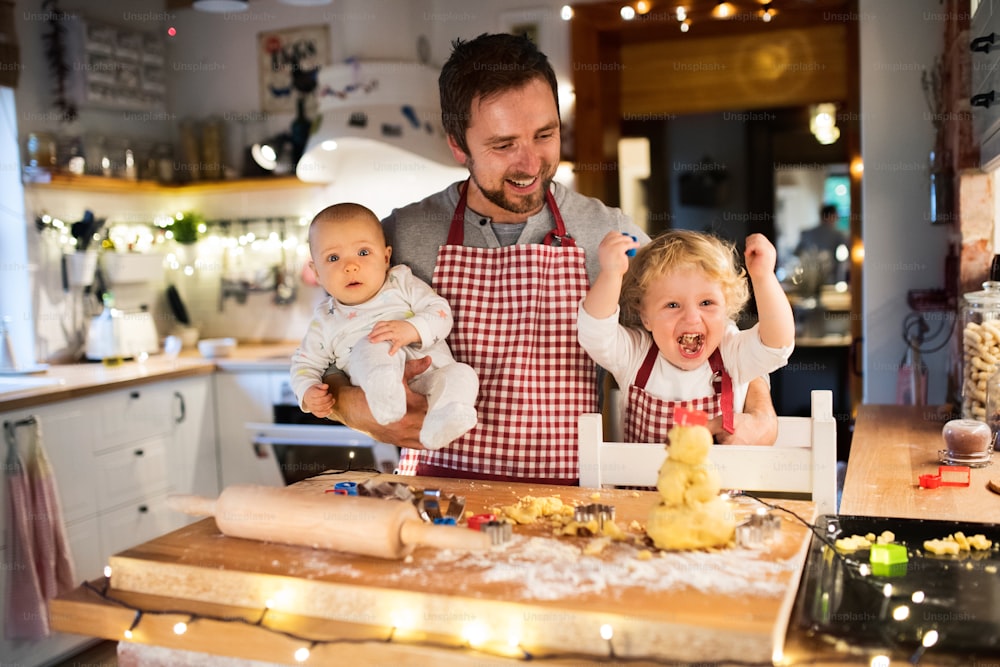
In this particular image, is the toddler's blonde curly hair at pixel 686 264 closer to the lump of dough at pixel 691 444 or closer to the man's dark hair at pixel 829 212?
the lump of dough at pixel 691 444

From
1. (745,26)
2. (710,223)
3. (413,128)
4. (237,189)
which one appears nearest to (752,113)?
(710,223)

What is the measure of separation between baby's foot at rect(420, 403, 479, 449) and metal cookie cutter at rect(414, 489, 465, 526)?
280 mm

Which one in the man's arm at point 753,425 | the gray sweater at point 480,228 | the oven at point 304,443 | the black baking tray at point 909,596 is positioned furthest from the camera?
the oven at point 304,443

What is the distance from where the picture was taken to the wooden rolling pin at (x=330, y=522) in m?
1.26

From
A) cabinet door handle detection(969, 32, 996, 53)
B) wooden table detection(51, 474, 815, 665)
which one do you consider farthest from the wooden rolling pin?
cabinet door handle detection(969, 32, 996, 53)

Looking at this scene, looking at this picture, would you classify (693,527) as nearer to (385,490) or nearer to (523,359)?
(385,490)

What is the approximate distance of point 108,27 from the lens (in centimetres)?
422

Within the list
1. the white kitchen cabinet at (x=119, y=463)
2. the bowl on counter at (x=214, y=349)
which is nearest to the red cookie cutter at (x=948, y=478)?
the white kitchen cabinet at (x=119, y=463)

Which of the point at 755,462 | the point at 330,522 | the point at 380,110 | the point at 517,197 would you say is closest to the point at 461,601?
the point at 330,522

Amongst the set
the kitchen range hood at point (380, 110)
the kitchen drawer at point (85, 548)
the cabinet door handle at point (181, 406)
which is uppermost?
the kitchen range hood at point (380, 110)

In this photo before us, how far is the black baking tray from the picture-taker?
1032 mm

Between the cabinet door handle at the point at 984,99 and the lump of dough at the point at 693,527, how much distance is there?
1.47m

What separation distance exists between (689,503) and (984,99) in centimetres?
156

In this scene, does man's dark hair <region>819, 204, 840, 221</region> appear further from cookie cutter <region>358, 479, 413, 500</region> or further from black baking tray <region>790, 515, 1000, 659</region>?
cookie cutter <region>358, 479, 413, 500</region>
